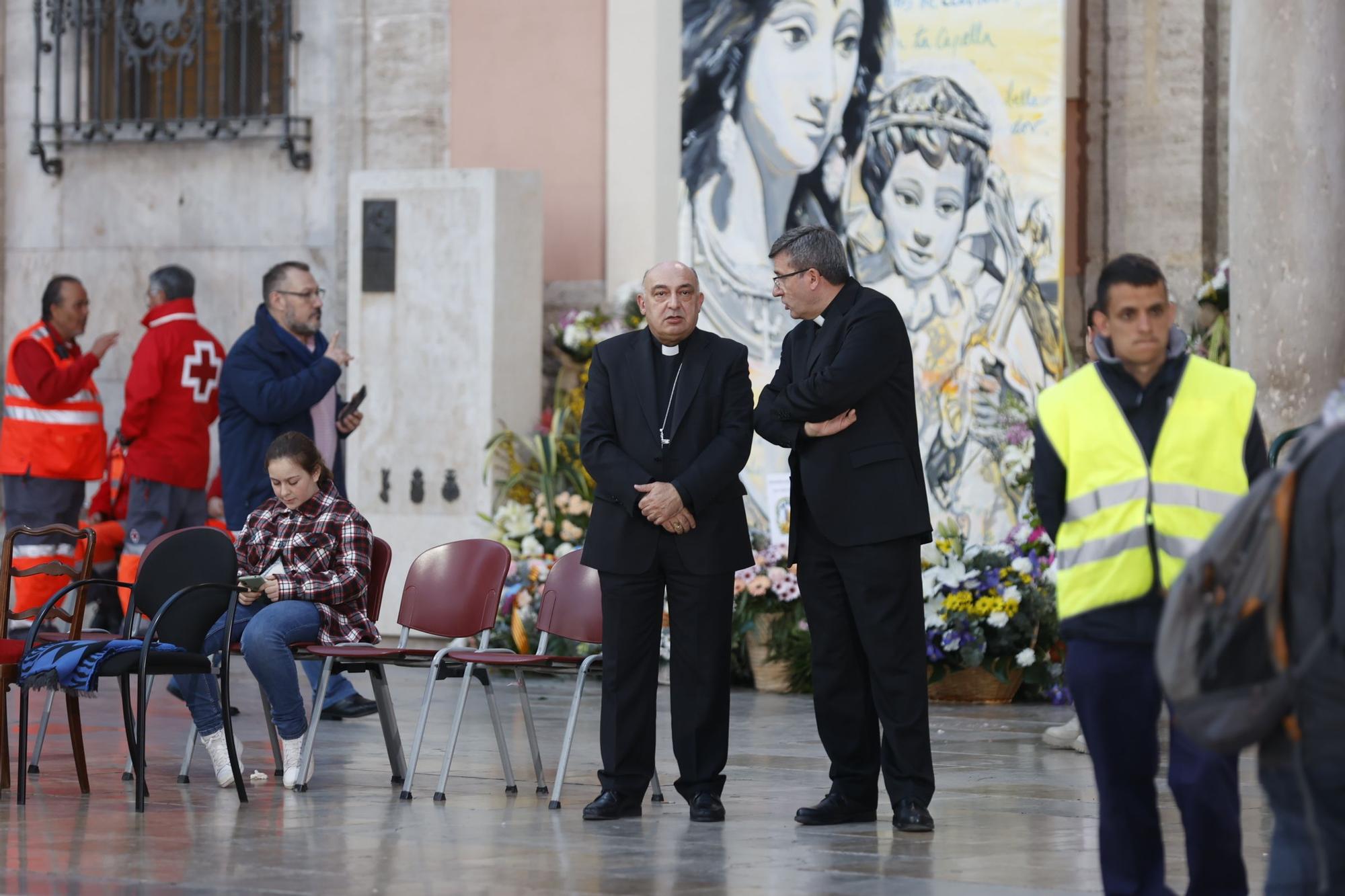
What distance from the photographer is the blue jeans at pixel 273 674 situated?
768cm

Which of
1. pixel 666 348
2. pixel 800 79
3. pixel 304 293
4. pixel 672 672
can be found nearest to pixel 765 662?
pixel 304 293

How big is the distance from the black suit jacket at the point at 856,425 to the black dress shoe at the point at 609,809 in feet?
3.22

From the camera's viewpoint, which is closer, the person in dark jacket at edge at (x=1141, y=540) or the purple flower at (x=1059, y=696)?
the person in dark jacket at edge at (x=1141, y=540)

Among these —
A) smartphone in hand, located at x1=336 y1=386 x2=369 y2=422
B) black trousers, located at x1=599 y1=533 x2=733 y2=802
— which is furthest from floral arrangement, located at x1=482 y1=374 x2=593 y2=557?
black trousers, located at x1=599 y1=533 x2=733 y2=802

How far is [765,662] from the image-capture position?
10961 mm

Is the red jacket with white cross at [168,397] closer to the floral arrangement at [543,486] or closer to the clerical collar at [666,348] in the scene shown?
the floral arrangement at [543,486]

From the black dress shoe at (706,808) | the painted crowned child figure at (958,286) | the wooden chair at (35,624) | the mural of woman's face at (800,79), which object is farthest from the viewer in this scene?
the mural of woman's face at (800,79)


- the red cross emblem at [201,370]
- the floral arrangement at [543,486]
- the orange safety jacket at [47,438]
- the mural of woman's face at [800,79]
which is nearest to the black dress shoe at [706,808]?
the floral arrangement at [543,486]

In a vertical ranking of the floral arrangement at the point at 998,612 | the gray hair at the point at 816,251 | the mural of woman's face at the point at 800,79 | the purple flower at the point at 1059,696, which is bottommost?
the purple flower at the point at 1059,696

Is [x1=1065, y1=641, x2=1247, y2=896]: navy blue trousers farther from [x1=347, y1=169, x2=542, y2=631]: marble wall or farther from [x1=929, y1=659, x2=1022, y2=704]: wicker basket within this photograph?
[x1=347, y1=169, x2=542, y2=631]: marble wall

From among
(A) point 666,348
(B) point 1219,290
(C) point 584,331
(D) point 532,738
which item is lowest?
(D) point 532,738

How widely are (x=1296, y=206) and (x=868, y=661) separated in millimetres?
4071

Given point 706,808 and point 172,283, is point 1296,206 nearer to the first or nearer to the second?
point 706,808

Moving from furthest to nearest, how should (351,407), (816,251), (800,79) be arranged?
(800,79), (351,407), (816,251)
